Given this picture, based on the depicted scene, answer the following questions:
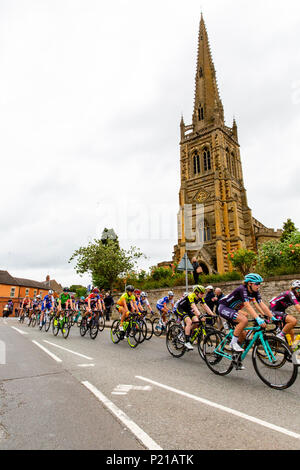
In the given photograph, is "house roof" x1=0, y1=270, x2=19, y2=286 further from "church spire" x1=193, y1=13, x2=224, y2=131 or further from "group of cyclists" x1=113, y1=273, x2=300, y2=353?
"group of cyclists" x1=113, y1=273, x2=300, y2=353

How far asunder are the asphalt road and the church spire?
148ft

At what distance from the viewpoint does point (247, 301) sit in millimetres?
5512

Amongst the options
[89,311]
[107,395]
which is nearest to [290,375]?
[107,395]

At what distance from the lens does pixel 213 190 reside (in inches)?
1516

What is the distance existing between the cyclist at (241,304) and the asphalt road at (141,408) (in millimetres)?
870

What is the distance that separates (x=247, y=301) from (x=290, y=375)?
58.0 inches

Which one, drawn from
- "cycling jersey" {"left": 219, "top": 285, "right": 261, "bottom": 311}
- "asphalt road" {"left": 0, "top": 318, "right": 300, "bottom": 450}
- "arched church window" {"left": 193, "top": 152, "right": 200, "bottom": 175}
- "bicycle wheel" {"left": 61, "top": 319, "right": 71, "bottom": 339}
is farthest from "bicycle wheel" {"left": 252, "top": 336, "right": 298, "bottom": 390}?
"arched church window" {"left": 193, "top": 152, "right": 200, "bottom": 175}

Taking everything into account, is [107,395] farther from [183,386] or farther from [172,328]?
[172,328]

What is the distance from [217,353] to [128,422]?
10.2 ft

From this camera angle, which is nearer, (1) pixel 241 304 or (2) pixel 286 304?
(1) pixel 241 304

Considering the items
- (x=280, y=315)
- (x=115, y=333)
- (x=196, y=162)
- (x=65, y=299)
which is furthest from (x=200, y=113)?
(x=280, y=315)

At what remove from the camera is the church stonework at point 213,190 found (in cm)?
3544

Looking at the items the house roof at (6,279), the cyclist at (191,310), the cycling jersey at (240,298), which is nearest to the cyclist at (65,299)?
the cyclist at (191,310)

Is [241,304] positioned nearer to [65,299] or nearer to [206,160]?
[65,299]
